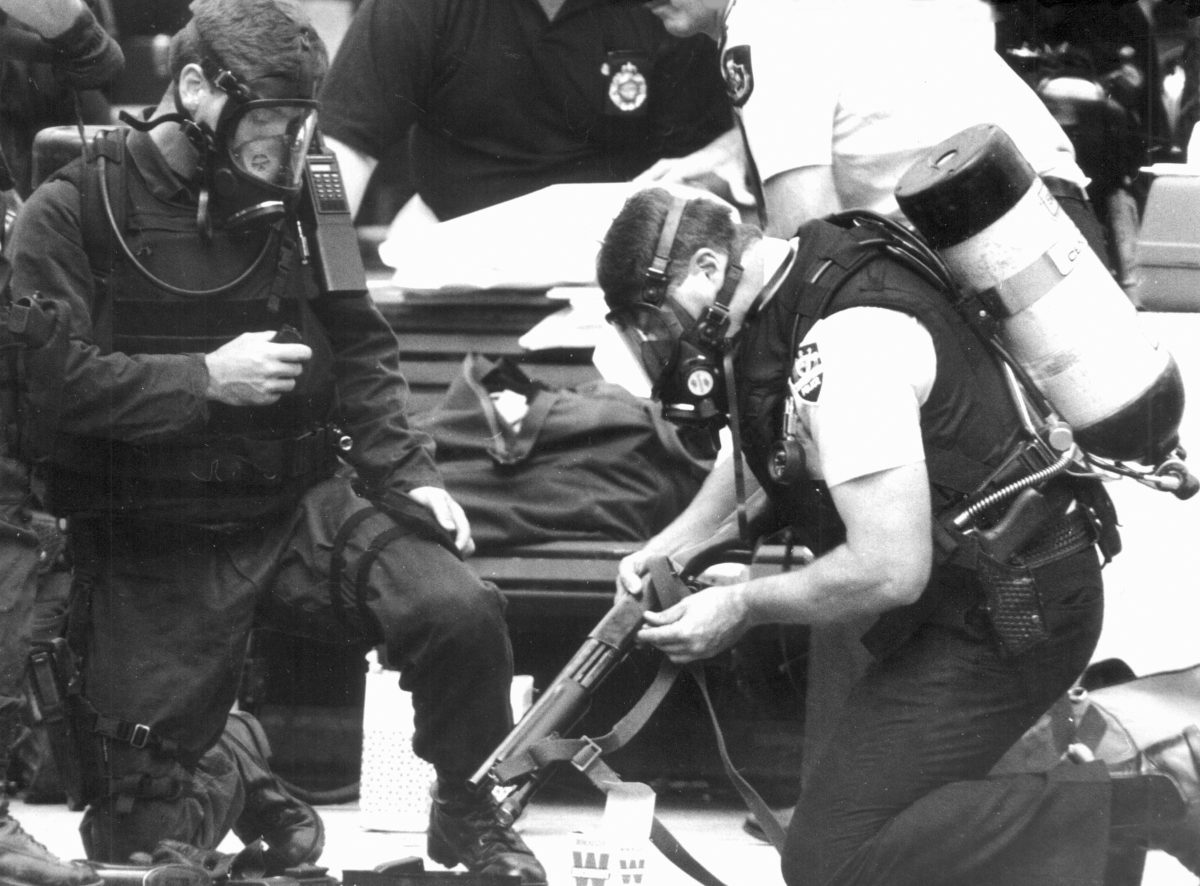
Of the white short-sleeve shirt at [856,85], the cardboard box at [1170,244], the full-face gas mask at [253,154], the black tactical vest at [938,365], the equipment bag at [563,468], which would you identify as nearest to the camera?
the black tactical vest at [938,365]

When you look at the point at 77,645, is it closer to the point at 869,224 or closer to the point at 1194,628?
the point at 869,224

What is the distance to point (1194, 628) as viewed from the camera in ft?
15.4

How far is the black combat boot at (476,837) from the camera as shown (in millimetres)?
4078

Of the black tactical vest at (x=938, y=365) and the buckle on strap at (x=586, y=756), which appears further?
the buckle on strap at (x=586, y=756)

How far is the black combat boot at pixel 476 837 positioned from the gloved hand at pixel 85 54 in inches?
62.6

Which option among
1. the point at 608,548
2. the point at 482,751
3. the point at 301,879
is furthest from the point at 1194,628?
the point at 301,879

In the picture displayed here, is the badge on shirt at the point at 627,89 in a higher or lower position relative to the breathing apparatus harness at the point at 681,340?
lower

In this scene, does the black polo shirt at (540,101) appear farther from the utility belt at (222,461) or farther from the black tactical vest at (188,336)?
the utility belt at (222,461)

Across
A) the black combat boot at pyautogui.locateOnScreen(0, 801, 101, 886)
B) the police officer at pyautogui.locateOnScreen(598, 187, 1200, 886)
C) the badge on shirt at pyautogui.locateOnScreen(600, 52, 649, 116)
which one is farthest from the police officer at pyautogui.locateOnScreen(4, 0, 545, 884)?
the badge on shirt at pyautogui.locateOnScreen(600, 52, 649, 116)

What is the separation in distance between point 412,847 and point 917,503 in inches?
79.1

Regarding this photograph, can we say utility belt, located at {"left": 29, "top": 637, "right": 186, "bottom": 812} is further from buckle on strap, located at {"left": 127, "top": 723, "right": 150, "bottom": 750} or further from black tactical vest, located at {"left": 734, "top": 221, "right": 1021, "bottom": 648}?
black tactical vest, located at {"left": 734, "top": 221, "right": 1021, "bottom": 648}

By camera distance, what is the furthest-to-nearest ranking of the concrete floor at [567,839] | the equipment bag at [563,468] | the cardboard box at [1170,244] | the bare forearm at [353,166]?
the bare forearm at [353,166]
the equipment bag at [563,468]
the cardboard box at [1170,244]
the concrete floor at [567,839]

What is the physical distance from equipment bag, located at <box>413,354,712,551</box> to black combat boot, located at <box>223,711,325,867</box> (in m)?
0.88

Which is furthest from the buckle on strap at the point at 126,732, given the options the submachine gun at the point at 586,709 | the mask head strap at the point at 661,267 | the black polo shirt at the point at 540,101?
the black polo shirt at the point at 540,101
